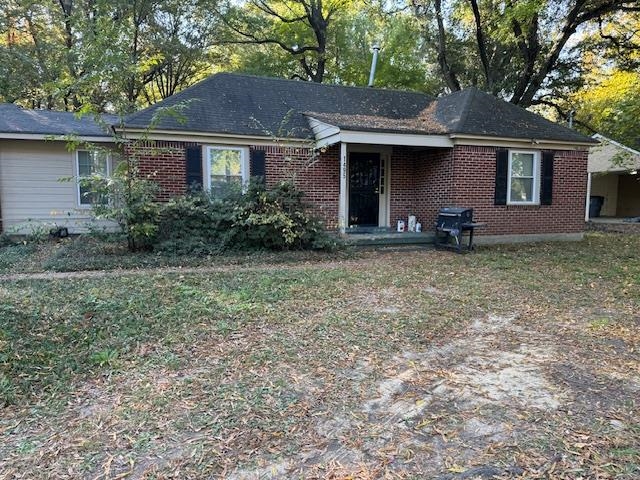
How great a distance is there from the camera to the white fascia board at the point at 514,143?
11062mm

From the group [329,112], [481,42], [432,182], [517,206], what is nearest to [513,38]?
[481,42]

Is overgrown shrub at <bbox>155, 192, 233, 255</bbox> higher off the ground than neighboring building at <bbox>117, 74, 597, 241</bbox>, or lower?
lower

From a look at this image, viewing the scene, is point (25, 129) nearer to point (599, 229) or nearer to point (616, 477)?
point (616, 477)

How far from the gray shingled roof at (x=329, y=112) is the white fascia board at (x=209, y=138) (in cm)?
12

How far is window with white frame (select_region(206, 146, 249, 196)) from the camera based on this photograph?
1066cm

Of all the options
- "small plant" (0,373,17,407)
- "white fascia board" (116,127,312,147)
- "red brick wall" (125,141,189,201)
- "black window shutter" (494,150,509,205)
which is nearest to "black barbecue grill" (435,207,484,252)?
"black window shutter" (494,150,509,205)

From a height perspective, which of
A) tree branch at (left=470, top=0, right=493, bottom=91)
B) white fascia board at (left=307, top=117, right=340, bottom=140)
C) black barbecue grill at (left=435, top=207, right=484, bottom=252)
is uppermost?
tree branch at (left=470, top=0, right=493, bottom=91)

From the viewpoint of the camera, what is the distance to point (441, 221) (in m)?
10.8

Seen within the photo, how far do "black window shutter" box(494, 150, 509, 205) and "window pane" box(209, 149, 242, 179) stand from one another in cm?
655

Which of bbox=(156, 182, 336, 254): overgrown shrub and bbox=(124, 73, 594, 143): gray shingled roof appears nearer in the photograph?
bbox=(156, 182, 336, 254): overgrown shrub

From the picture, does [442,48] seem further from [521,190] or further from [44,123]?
[44,123]

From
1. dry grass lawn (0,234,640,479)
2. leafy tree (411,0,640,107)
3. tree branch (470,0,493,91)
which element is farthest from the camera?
tree branch (470,0,493,91)

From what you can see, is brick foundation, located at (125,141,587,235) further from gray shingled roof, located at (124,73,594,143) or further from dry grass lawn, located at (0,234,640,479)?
dry grass lawn, located at (0,234,640,479)

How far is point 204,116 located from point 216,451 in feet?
31.1
